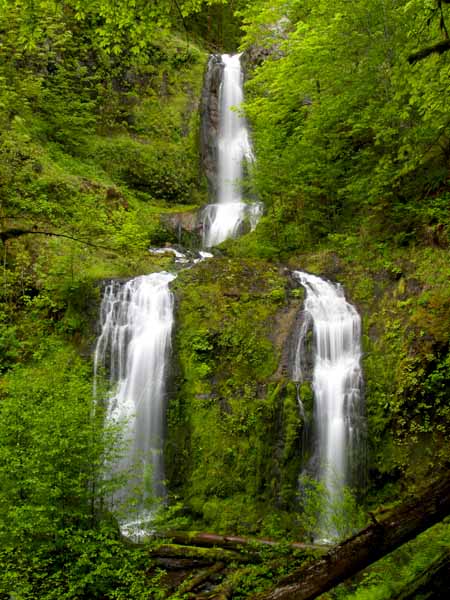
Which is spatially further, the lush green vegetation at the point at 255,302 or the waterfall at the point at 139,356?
the waterfall at the point at 139,356

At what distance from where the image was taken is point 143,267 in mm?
12844

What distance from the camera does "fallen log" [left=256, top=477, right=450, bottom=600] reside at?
281cm

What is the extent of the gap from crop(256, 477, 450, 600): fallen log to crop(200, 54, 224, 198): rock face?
17844mm

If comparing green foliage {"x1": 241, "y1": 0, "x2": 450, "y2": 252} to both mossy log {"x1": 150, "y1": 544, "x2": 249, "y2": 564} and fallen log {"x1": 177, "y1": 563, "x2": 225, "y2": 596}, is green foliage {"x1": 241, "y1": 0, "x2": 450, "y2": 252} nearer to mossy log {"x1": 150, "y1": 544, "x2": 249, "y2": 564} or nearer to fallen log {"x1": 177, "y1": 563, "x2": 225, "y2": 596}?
mossy log {"x1": 150, "y1": 544, "x2": 249, "y2": 564}

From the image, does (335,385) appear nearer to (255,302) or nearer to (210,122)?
(255,302)

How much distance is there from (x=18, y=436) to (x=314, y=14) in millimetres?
10803

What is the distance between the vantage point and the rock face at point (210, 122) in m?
20.6

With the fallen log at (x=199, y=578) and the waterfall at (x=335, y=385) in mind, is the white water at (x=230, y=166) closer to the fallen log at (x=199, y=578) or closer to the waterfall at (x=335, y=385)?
the waterfall at (x=335, y=385)

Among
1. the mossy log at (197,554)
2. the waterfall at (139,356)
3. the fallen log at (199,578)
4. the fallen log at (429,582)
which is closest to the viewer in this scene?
the fallen log at (429,582)

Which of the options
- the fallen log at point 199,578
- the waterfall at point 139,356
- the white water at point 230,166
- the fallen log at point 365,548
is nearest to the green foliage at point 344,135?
the white water at point 230,166

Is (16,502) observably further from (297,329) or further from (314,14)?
(314,14)

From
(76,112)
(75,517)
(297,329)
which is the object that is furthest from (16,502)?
(76,112)

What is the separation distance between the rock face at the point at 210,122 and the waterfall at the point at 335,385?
11.1 meters

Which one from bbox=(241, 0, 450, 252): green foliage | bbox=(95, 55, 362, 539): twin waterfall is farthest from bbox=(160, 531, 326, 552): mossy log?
bbox=(241, 0, 450, 252): green foliage
